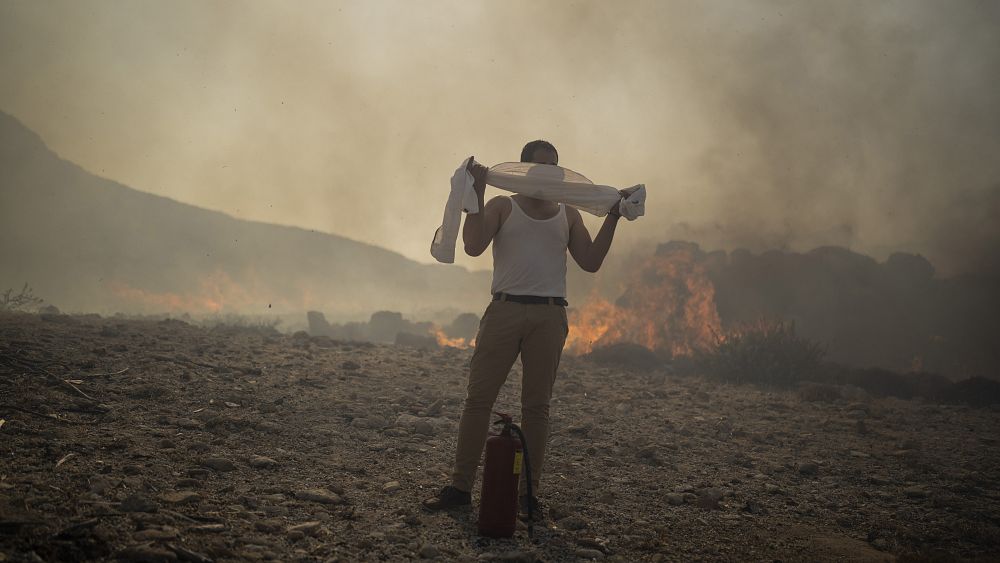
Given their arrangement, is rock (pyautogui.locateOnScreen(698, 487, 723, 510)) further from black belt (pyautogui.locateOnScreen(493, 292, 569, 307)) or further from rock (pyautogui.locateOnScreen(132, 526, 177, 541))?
rock (pyautogui.locateOnScreen(132, 526, 177, 541))

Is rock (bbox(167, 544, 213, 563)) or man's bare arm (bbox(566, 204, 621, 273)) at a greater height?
man's bare arm (bbox(566, 204, 621, 273))

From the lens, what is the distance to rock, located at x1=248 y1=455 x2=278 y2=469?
14.6 ft

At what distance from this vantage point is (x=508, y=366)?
396 cm

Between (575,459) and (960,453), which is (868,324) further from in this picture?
(575,459)

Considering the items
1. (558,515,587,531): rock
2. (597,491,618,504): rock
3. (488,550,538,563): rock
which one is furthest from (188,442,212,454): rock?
(597,491,618,504): rock

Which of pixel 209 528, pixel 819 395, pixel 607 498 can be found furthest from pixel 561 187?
pixel 819 395

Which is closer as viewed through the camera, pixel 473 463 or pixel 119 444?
pixel 473 463

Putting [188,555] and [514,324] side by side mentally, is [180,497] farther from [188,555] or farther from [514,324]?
[514,324]

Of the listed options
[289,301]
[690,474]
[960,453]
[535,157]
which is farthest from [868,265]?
[289,301]

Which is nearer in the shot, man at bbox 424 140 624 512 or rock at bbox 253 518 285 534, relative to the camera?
Result: rock at bbox 253 518 285 534

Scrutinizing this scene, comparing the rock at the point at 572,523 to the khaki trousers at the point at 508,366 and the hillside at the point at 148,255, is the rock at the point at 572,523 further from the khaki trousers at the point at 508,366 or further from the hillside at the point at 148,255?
the hillside at the point at 148,255

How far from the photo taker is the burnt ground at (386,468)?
10.7 ft

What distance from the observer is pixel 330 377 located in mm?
8219

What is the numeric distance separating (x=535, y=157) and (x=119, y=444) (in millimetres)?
3613
